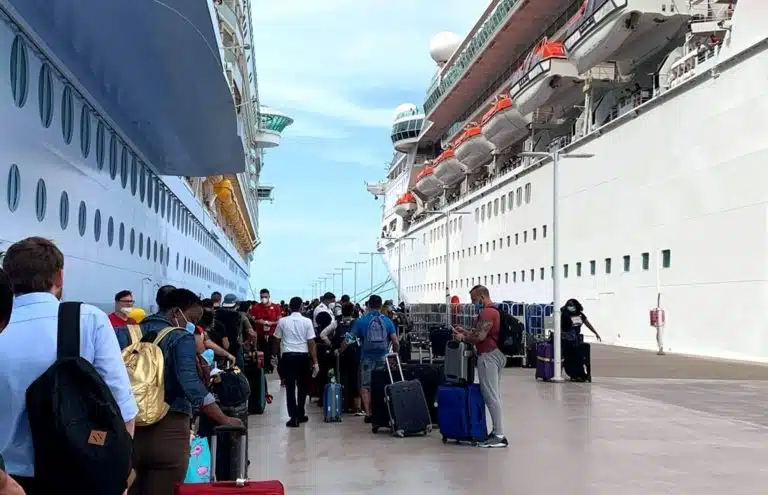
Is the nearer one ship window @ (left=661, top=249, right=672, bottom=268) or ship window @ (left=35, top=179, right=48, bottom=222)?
ship window @ (left=35, top=179, right=48, bottom=222)

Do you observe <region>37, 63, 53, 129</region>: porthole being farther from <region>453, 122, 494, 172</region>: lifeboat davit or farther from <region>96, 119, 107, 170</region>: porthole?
<region>453, 122, 494, 172</region>: lifeboat davit

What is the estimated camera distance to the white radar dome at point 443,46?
78188 mm

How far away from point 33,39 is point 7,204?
1.77m

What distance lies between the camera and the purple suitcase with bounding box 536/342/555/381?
18172mm

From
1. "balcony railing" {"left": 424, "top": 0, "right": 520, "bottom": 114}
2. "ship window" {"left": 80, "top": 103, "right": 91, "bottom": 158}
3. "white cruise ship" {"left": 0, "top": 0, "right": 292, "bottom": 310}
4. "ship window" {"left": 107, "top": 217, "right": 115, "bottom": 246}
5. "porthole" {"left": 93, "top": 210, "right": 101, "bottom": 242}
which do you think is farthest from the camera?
"balcony railing" {"left": 424, "top": 0, "right": 520, "bottom": 114}

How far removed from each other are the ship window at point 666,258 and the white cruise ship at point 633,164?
78 mm

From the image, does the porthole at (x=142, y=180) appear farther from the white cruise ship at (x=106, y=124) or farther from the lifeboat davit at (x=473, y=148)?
the lifeboat davit at (x=473, y=148)

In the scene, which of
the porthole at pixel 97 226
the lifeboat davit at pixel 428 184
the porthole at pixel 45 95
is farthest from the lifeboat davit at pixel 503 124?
the porthole at pixel 45 95

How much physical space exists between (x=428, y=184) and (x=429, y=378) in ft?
191

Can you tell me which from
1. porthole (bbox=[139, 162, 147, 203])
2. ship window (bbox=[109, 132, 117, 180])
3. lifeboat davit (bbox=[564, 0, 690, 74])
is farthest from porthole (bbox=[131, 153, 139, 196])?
lifeboat davit (bbox=[564, 0, 690, 74])

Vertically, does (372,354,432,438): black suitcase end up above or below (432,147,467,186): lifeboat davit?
below

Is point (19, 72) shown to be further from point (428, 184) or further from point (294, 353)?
point (428, 184)

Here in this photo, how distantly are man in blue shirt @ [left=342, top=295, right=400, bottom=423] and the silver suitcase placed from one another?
134 cm

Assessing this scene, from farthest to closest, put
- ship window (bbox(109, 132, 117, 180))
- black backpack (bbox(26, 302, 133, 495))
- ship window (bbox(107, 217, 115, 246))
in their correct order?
ship window (bbox(109, 132, 117, 180))
ship window (bbox(107, 217, 115, 246))
black backpack (bbox(26, 302, 133, 495))
